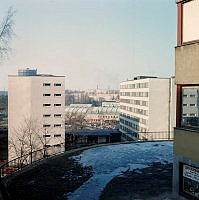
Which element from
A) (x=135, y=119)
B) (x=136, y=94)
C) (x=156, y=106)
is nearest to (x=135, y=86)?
(x=136, y=94)

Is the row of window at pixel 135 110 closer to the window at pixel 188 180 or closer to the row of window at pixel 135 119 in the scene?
the row of window at pixel 135 119

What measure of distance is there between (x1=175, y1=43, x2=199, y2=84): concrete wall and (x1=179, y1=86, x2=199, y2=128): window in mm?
341

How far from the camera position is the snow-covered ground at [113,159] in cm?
1108

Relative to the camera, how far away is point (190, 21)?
9602 mm

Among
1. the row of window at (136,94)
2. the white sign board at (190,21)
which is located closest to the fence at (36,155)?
the white sign board at (190,21)

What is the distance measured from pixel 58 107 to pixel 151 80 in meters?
23.9

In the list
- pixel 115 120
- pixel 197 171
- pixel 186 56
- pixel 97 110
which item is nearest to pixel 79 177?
pixel 197 171

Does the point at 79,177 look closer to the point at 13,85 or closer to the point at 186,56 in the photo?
the point at 186,56

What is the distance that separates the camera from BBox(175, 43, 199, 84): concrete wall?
927cm

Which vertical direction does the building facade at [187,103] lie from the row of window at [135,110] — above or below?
above

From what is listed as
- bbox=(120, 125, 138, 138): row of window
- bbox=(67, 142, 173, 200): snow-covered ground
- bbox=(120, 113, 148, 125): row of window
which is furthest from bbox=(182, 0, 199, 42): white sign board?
bbox=(120, 125, 138, 138): row of window

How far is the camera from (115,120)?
125 m

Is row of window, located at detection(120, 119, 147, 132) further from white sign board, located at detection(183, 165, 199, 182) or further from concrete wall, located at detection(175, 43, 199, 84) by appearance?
concrete wall, located at detection(175, 43, 199, 84)

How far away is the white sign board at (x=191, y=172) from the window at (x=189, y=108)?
1.56 meters
